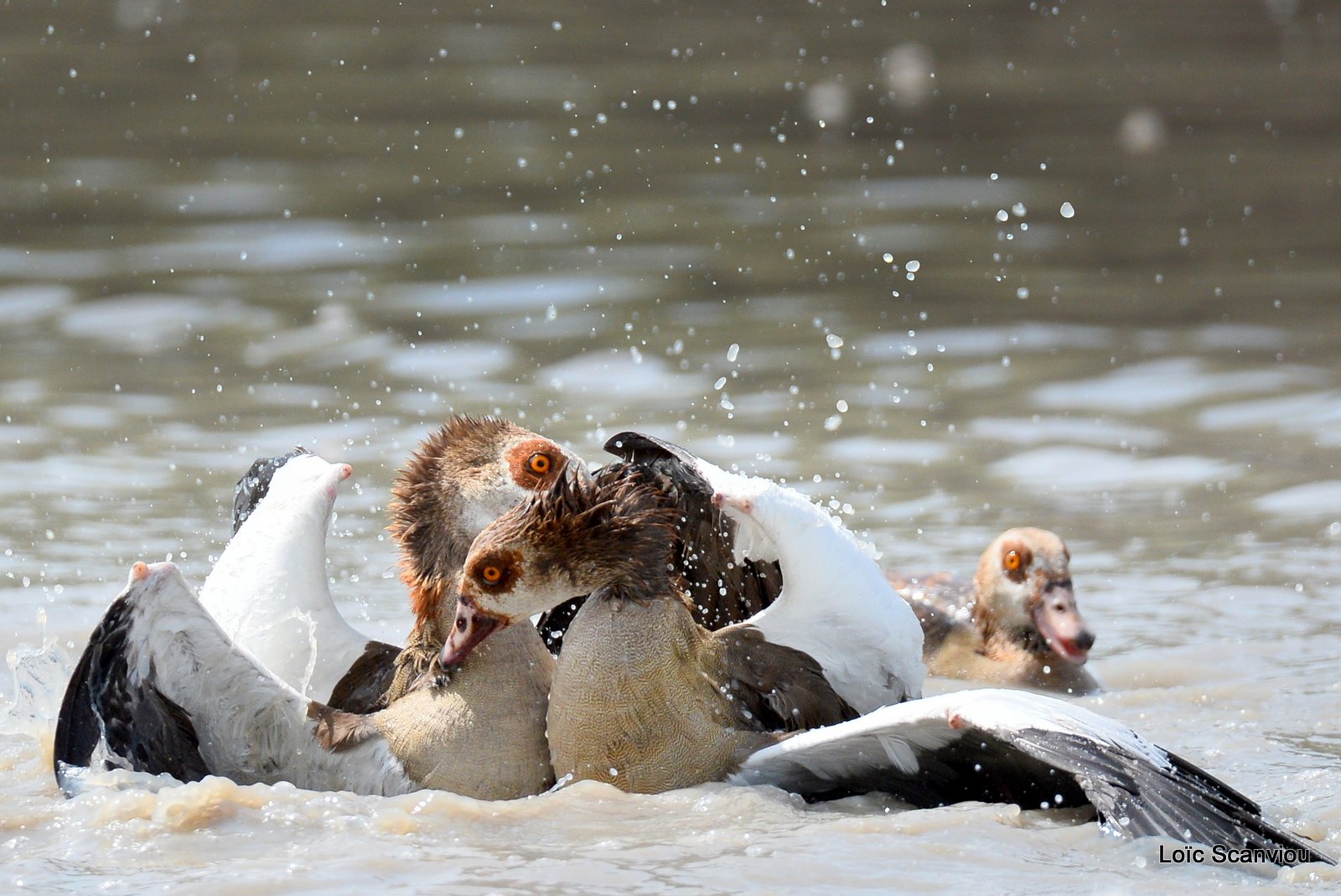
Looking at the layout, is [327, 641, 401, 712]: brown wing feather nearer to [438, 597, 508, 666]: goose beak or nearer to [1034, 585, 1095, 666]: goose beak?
[438, 597, 508, 666]: goose beak

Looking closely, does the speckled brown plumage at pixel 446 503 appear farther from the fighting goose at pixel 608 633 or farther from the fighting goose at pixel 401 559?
the fighting goose at pixel 608 633

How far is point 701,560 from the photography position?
18.7 feet

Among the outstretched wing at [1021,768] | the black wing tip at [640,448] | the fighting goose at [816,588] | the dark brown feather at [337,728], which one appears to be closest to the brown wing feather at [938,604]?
the fighting goose at [816,588]

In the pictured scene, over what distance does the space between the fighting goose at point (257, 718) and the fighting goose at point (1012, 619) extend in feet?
8.46

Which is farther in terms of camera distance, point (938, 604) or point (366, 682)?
point (938, 604)

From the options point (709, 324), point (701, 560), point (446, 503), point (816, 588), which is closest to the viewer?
point (446, 503)

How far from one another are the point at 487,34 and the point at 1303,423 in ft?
31.3

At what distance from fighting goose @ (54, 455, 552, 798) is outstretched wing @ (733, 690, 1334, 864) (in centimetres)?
Result: 63

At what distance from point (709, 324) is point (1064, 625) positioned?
460cm

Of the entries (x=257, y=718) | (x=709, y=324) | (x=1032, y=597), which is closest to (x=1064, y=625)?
(x=1032, y=597)

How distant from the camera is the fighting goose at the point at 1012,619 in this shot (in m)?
7.05

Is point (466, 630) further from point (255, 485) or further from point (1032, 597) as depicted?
point (1032, 597)

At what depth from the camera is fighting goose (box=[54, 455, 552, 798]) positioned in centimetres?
469

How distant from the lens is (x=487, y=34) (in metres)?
17.2
